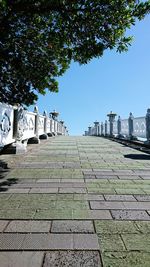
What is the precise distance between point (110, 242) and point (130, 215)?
0.85 m

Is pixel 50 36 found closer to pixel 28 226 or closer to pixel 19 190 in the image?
pixel 19 190

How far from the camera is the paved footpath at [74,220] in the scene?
2.37m

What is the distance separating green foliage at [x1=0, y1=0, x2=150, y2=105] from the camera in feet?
20.1

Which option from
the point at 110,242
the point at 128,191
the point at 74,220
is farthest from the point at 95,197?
the point at 110,242

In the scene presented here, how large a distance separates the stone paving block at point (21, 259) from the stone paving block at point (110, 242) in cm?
60

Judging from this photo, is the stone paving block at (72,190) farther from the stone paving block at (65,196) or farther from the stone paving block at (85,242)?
the stone paving block at (85,242)

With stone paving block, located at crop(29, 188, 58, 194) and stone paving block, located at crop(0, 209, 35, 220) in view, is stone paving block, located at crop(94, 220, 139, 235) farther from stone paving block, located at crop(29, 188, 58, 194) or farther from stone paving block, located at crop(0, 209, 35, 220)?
stone paving block, located at crop(29, 188, 58, 194)

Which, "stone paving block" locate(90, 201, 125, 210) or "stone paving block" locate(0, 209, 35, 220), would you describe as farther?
"stone paving block" locate(90, 201, 125, 210)

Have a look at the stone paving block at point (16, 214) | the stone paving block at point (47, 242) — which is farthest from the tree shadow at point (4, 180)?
the stone paving block at point (47, 242)

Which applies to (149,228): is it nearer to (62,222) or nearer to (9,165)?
(62,222)

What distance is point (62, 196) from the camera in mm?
4254

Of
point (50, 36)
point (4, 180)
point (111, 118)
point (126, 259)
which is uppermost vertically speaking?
point (50, 36)

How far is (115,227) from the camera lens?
3.02 m

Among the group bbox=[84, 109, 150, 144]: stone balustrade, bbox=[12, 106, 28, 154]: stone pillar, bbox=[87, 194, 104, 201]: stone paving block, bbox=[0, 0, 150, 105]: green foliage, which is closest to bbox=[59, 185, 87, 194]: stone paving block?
bbox=[87, 194, 104, 201]: stone paving block
